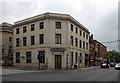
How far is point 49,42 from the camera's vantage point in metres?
27.7

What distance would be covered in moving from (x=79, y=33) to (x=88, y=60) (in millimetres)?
11560

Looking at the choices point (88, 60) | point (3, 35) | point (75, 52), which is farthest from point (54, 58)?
point (3, 35)

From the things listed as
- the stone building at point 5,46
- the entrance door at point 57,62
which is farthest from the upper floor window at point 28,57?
the stone building at point 5,46

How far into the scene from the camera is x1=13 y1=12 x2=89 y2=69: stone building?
1092 inches

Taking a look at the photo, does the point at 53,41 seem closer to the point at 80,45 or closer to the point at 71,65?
the point at 71,65

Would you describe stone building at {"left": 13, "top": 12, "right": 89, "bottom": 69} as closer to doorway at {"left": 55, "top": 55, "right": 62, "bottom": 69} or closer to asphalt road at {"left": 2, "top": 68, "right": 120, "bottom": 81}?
doorway at {"left": 55, "top": 55, "right": 62, "bottom": 69}

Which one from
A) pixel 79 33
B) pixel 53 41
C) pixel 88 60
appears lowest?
pixel 88 60

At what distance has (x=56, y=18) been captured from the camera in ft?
94.1

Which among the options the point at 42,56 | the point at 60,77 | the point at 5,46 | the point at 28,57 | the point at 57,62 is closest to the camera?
the point at 60,77

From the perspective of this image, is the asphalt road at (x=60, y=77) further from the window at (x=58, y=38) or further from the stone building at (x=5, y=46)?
the stone building at (x=5, y=46)

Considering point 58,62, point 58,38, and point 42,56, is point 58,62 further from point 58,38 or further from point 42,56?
point 58,38

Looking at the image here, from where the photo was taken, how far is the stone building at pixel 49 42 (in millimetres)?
27734

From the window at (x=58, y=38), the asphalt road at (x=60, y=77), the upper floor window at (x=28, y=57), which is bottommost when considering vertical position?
the asphalt road at (x=60, y=77)

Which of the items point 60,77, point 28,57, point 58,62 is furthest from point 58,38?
point 60,77
